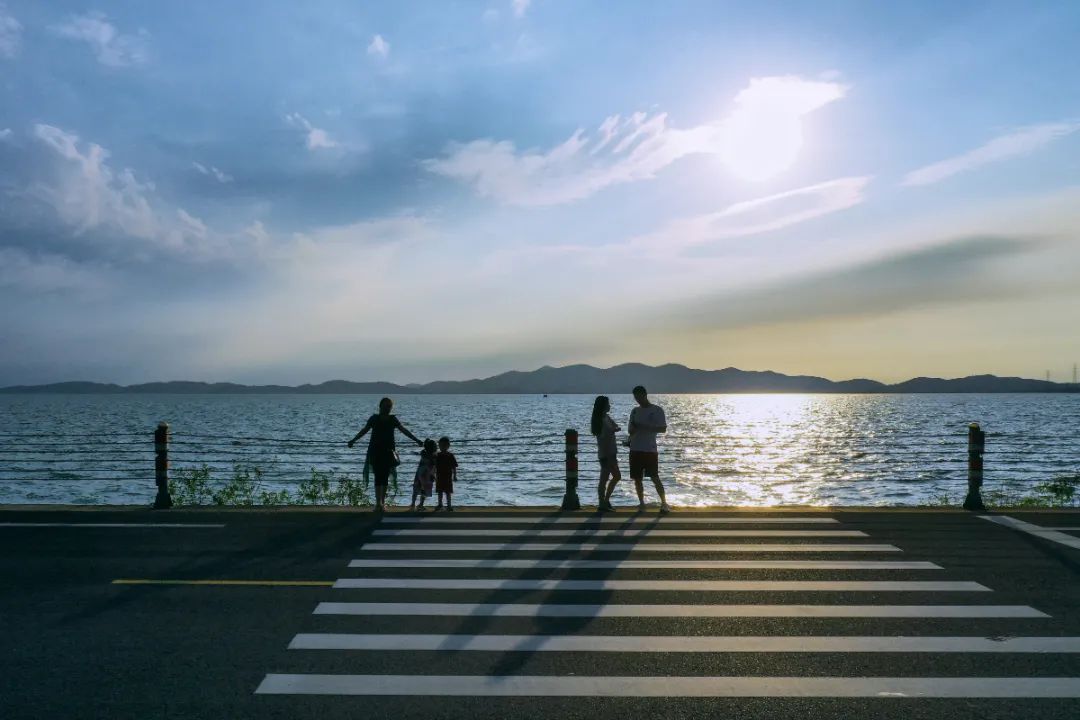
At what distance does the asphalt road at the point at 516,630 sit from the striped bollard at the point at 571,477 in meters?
2.66

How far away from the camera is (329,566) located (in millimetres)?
8883

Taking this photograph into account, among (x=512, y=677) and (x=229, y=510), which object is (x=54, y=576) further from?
(x=512, y=677)

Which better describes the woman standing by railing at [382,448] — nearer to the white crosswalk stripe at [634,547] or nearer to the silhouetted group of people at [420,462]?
the silhouetted group of people at [420,462]

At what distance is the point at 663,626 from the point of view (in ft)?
21.7

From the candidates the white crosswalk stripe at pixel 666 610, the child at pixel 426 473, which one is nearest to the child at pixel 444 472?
the child at pixel 426 473

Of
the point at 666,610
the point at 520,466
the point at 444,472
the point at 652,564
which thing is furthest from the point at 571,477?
the point at 520,466

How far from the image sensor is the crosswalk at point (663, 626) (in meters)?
5.33

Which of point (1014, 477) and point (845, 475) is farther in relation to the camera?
point (845, 475)

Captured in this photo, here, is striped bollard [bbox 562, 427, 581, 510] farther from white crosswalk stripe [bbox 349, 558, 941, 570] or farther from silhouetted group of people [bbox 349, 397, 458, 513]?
white crosswalk stripe [bbox 349, 558, 941, 570]

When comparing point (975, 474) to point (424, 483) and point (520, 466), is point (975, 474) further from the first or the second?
point (520, 466)

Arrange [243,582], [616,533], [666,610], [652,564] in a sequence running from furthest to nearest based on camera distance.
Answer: [616,533]
[652,564]
[243,582]
[666,610]

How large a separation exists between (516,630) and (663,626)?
49.7 inches

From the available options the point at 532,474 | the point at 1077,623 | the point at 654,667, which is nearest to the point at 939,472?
the point at 532,474

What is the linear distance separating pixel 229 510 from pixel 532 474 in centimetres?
2328
